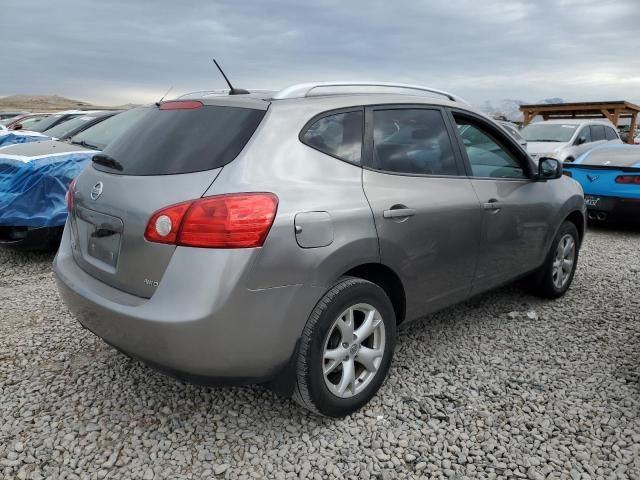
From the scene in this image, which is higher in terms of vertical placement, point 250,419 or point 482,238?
Result: point 482,238

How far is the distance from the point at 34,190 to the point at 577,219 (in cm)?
509

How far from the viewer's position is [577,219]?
455cm

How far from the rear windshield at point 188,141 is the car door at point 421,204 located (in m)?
0.68

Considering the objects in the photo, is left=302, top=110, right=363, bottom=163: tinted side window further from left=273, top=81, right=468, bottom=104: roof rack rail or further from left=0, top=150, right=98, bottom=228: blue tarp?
left=0, top=150, right=98, bottom=228: blue tarp

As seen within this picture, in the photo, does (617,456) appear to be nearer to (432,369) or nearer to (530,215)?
(432,369)

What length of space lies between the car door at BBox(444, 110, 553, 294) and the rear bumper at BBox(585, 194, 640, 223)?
3.73 meters

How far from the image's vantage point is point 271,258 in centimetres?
217

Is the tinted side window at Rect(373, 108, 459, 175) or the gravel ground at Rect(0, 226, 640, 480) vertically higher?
the tinted side window at Rect(373, 108, 459, 175)

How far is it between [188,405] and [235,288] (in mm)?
1028

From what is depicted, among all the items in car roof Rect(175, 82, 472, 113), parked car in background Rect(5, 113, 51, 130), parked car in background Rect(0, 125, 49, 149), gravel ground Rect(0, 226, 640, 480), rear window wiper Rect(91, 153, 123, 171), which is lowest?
gravel ground Rect(0, 226, 640, 480)

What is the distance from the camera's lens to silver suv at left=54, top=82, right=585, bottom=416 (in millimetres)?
2148

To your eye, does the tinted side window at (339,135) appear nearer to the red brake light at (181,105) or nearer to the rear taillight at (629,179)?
the red brake light at (181,105)

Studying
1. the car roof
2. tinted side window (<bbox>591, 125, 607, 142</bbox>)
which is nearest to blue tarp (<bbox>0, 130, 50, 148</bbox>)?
the car roof

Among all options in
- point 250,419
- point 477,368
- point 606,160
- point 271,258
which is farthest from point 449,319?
point 606,160
